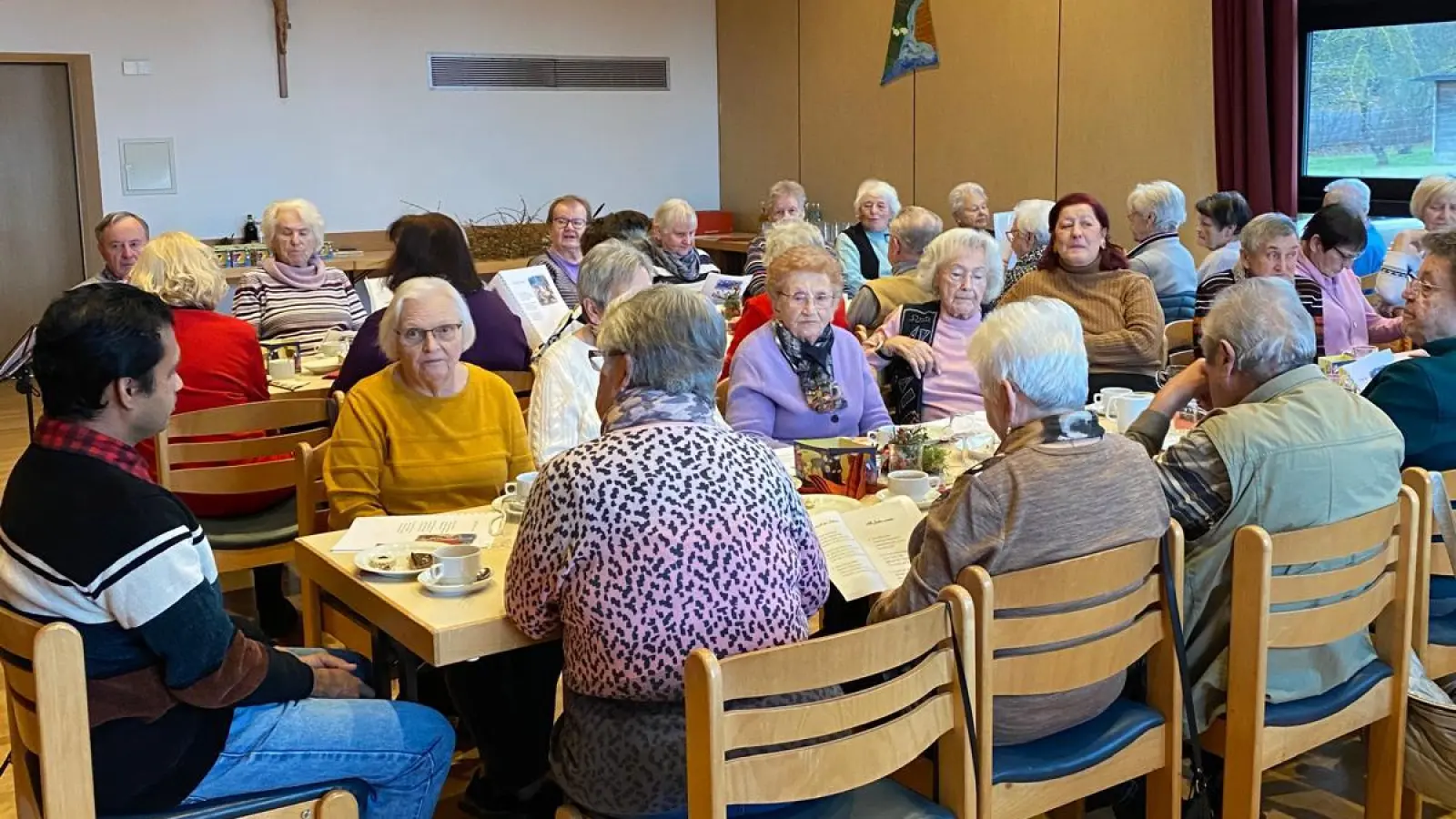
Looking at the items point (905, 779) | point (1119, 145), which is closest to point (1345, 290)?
point (1119, 145)

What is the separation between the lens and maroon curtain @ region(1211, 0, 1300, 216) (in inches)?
287

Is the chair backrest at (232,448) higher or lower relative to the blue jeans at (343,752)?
higher

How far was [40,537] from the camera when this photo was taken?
81.0 inches

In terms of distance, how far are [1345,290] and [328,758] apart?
4357mm

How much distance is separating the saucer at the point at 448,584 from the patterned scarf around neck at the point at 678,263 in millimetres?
3855

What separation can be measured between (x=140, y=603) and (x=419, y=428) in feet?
4.41

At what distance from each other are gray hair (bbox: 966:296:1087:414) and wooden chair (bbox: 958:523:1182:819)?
0.30 m

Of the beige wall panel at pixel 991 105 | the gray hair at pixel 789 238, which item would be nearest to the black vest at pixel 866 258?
the gray hair at pixel 789 238

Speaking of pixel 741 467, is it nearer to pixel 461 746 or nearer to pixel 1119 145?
pixel 461 746

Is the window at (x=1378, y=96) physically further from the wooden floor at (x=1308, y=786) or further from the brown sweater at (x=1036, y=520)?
the brown sweater at (x=1036, y=520)

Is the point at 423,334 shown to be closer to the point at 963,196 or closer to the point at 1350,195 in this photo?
the point at 963,196

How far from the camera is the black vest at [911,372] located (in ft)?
14.9

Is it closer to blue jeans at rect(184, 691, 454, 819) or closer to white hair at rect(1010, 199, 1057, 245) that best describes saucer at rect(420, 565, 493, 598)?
blue jeans at rect(184, 691, 454, 819)

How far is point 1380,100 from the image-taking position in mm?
7270
